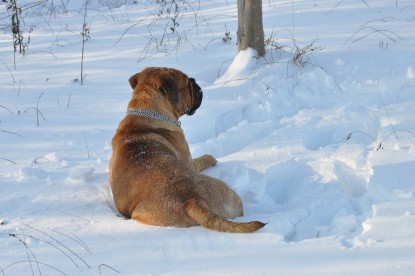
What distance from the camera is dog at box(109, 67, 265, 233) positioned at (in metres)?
3.59

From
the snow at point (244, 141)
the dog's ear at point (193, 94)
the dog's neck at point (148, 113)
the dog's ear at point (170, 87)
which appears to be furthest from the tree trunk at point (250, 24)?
the dog's neck at point (148, 113)

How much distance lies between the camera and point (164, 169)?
3.87 meters

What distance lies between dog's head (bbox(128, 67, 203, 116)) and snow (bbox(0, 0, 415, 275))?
58cm

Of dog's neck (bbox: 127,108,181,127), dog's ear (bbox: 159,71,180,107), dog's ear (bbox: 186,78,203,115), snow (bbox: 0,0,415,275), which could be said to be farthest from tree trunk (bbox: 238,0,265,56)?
dog's neck (bbox: 127,108,181,127)

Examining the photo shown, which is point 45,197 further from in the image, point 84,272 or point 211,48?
point 211,48

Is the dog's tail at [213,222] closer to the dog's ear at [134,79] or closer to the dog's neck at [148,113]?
the dog's neck at [148,113]

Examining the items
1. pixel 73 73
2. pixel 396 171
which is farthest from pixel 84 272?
pixel 73 73

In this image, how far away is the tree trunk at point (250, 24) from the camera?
21.1ft

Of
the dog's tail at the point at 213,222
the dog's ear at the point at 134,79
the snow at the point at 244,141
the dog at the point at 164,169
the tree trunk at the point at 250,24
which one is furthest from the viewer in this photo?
the tree trunk at the point at 250,24

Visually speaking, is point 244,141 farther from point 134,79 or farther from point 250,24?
point 250,24

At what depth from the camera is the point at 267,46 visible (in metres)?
6.91

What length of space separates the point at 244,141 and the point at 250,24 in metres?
1.75

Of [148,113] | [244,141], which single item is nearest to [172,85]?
[148,113]

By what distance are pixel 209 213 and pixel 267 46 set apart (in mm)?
3824
